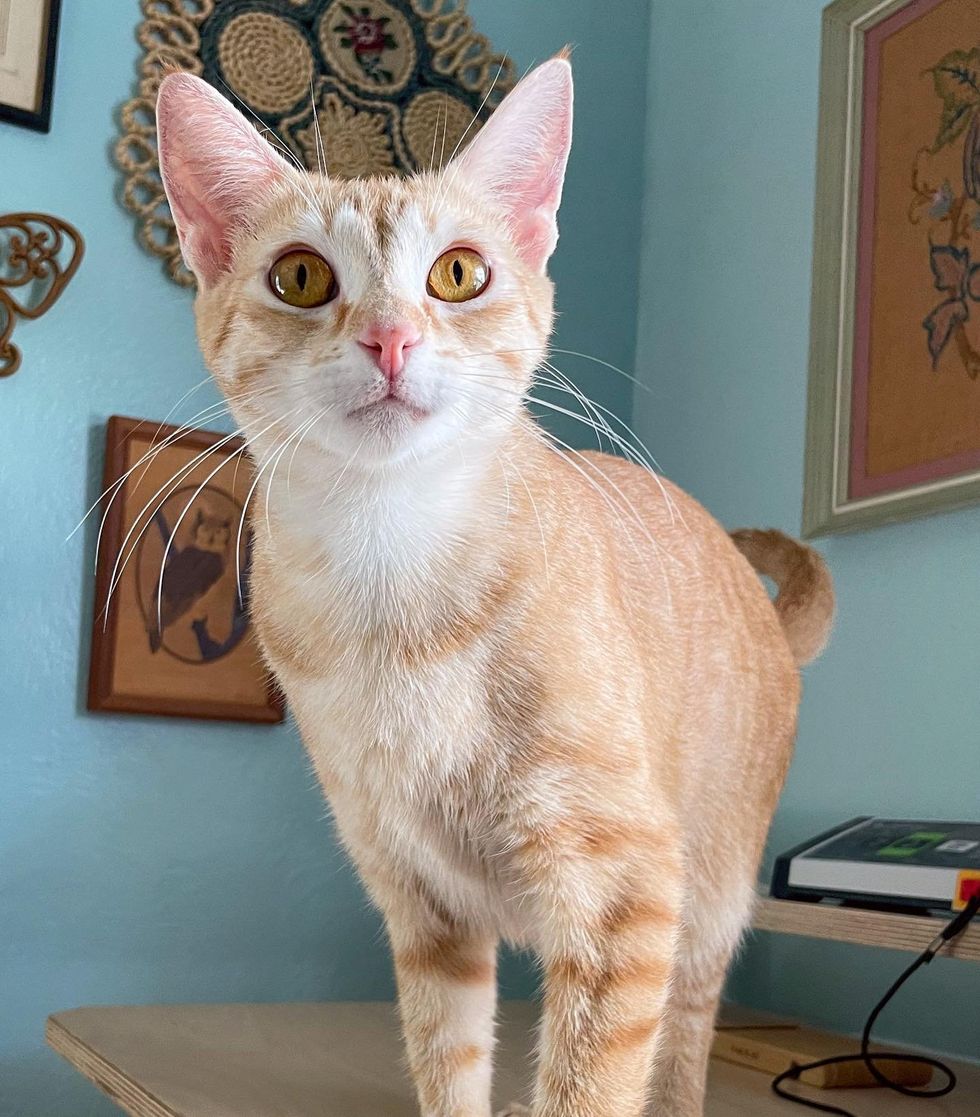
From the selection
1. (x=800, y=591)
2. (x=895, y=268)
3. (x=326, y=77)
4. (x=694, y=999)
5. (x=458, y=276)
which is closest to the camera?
(x=458, y=276)

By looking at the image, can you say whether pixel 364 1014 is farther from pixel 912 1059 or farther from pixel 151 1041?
pixel 912 1059

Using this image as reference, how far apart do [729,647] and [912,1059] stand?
1.53 ft

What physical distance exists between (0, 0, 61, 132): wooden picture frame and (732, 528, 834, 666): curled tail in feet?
3.97

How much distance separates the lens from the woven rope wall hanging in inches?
69.9

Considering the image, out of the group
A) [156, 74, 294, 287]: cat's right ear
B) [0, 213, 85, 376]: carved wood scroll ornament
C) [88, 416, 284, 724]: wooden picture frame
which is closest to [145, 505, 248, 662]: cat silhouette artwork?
[88, 416, 284, 724]: wooden picture frame

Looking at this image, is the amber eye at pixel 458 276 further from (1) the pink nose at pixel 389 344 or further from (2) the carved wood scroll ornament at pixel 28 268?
(2) the carved wood scroll ornament at pixel 28 268

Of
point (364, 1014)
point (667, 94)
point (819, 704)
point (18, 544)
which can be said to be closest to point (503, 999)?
point (364, 1014)

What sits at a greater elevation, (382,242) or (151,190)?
(151,190)

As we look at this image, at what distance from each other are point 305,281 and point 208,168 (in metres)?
0.15

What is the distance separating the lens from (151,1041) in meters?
1.18

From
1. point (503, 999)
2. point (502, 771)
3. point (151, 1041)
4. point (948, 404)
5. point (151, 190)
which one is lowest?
point (503, 999)

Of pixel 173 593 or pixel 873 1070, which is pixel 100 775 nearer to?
pixel 173 593

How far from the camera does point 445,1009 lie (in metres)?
0.89

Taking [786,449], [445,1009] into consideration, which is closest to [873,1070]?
[445,1009]
